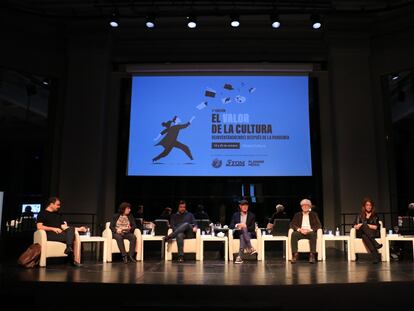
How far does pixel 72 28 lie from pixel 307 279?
768 cm

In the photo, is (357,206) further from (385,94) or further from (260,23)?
(260,23)

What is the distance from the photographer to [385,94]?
967cm

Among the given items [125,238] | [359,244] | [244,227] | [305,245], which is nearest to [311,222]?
[305,245]

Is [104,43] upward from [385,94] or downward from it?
upward

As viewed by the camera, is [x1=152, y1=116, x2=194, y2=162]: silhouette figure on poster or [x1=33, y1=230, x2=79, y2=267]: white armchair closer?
[x1=33, y1=230, x2=79, y2=267]: white armchair

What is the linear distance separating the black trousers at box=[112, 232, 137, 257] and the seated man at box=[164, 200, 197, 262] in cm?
59

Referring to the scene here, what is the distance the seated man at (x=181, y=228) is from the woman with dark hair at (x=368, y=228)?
2.64 meters

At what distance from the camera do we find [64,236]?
6148 millimetres

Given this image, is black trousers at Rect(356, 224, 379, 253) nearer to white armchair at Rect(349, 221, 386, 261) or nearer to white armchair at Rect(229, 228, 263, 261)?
white armchair at Rect(349, 221, 386, 261)

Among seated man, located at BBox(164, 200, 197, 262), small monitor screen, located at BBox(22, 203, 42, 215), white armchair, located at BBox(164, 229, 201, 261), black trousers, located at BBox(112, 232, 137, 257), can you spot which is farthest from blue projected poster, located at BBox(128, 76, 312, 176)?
black trousers, located at BBox(112, 232, 137, 257)

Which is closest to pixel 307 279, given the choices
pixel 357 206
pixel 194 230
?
pixel 194 230

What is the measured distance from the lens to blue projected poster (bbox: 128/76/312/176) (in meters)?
9.70

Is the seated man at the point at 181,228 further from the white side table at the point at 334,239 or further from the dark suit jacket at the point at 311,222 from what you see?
the white side table at the point at 334,239

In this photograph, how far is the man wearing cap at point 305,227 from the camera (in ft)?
21.9
